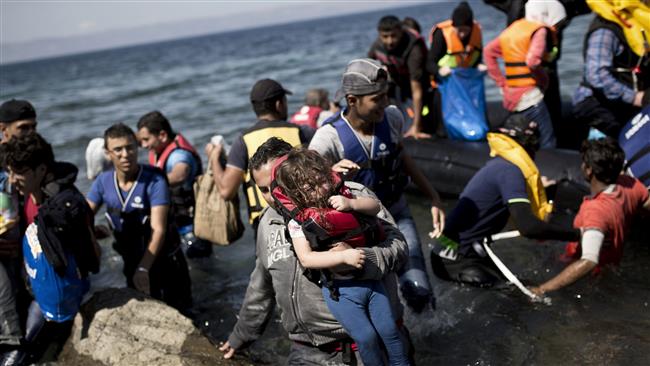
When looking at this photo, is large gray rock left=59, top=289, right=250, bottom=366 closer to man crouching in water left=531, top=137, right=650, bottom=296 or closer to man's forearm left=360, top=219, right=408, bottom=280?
man's forearm left=360, top=219, right=408, bottom=280

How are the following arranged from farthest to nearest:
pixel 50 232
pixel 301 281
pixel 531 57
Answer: pixel 531 57 → pixel 50 232 → pixel 301 281

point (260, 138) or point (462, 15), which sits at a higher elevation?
point (462, 15)

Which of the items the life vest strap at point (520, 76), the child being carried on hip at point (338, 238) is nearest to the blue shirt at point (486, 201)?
the child being carried on hip at point (338, 238)

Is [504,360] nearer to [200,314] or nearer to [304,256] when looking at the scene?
[304,256]

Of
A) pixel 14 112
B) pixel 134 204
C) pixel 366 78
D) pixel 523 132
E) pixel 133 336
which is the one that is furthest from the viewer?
pixel 14 112

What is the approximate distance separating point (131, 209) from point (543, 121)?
440cm

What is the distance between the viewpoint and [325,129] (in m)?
4.25

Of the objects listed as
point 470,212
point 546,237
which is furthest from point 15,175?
point 546,237

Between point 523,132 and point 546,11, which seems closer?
point 523,132

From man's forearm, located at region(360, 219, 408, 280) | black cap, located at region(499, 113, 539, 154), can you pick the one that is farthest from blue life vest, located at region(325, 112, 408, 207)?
man's forearm, located at region(360, 219, 408, 280)

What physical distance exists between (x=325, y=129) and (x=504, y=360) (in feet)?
6.61

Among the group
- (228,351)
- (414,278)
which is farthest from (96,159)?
(414,278)

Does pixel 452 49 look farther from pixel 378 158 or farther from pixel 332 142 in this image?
pixel 332 142

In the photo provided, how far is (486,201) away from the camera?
4957mm
